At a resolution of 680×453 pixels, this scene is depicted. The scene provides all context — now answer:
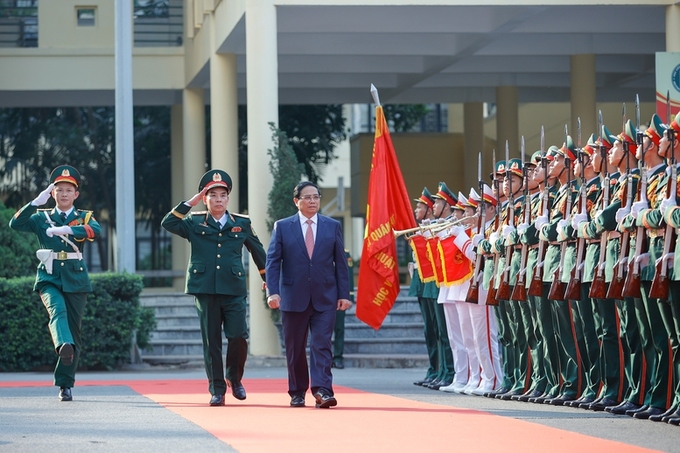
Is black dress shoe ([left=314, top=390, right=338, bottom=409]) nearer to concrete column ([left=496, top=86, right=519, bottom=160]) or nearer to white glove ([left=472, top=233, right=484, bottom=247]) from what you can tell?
white glove ([left=472, top=233, right=484, bottom=247])

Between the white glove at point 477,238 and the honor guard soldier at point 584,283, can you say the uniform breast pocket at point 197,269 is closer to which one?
the white glove at point 477,238

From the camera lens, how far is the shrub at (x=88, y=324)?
17.4 meters

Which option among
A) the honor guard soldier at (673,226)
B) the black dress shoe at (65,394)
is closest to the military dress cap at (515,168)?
the honor guard soldier at (673,226)

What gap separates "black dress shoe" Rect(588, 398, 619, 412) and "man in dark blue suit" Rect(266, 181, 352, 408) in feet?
6.69

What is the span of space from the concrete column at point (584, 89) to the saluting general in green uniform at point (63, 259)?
13468 mm

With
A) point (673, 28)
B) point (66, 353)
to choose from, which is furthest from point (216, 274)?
point (673, 28)

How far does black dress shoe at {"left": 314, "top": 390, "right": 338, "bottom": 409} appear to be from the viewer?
10.2m

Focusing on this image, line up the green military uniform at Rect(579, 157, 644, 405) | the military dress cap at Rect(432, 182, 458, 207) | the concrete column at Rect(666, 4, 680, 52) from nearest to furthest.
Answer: the green military uniform at Rect(579, 157, 644, 405) → the military dress cap at Rect(432, 182, 458, 207) → the concrete column at Rect(666, 4, 680, 52)

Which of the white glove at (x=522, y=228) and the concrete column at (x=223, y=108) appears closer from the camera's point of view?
the white glove at (x=522, y=228)

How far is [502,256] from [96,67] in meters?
14.6

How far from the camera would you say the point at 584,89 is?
2333cm

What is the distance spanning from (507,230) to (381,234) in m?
2.68

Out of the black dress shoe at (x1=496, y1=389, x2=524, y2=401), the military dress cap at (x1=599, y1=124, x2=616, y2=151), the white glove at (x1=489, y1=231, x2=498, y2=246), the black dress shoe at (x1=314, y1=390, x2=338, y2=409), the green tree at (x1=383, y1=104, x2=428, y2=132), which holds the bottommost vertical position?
the black dress shoe at (x1=496, y1=389, x2=524, y2=401)

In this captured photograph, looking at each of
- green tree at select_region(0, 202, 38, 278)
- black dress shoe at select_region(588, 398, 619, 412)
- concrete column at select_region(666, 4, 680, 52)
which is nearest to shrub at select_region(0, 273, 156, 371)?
green tree at select_region(0, 202, 38, 278)
